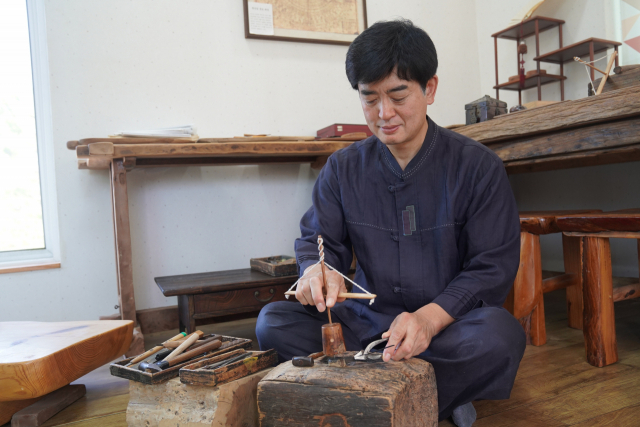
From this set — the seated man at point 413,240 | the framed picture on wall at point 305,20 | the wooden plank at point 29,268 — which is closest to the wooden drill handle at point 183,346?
the seated man at point 413,240

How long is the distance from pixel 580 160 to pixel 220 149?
195cm

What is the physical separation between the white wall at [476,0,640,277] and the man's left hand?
1989mm

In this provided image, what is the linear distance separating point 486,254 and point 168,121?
1988mm

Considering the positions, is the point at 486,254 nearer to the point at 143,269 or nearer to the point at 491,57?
the point at 143,269

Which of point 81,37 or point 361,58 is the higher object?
point 81,37

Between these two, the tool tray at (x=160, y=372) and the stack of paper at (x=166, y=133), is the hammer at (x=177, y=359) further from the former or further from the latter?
the stack of paper at (x=166, y=133)

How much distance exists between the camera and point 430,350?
1352 mm

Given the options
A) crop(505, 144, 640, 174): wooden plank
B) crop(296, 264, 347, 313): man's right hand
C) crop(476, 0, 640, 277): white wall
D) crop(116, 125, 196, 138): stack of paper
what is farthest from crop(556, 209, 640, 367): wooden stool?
crop(116, 125, 196, 138): stack of paper

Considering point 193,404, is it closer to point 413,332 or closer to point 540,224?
point 413,332

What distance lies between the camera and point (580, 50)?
272cm

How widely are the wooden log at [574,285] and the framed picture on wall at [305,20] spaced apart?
1797 mm

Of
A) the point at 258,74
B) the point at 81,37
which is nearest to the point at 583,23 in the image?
the point at 258,74

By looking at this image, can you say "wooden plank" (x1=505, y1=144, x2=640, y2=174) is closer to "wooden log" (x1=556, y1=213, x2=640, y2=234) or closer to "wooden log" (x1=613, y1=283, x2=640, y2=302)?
"wooden log" (x1=556, y1=213, x2=640, y2=234)

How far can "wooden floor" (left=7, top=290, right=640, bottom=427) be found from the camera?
1.40 m
